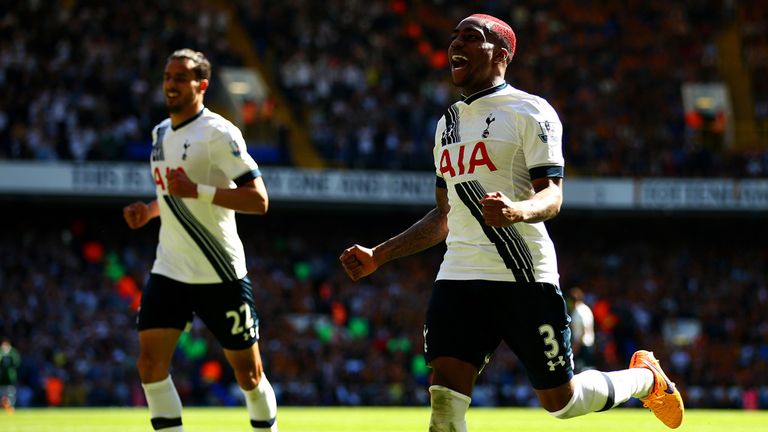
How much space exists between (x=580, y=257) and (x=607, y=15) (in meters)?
7.05

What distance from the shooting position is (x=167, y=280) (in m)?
8.25

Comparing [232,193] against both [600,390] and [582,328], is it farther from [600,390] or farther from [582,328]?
[582,328]

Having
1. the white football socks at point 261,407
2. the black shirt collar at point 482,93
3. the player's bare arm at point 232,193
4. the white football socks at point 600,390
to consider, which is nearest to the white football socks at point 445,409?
the white football socks at point 600,390

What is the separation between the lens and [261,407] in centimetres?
824

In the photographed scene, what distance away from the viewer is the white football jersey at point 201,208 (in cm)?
821

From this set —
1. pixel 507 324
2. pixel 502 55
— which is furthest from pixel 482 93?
pixel 507 324

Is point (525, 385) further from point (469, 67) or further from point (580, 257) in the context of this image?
point (469, 67)

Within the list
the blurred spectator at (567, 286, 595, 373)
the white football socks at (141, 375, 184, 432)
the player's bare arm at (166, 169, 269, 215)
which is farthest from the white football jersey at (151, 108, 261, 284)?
Result: the blurred spectator at (567, 286, 595, 373)

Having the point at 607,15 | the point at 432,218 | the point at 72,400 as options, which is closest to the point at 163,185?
the point at 432,218

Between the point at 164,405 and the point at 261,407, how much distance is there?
0.60 meters

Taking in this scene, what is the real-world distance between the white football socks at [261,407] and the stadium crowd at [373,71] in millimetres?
21069

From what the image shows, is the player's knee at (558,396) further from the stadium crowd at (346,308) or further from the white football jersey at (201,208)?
the stadium crowd at (346,308)

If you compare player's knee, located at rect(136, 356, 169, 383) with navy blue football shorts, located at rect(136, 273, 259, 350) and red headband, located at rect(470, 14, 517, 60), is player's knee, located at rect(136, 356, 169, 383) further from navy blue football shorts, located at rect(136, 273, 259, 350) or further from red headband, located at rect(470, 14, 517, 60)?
red headband, located at rect(470, 14, 517, 60)

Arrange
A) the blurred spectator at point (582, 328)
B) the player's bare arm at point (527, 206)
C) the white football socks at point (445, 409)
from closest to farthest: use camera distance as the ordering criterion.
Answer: the player's bare arm at point (527, 206) < the white football socks at point (445, 409) < the blurred spectator at point (582, 328)
